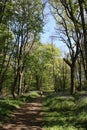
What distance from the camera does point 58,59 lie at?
8144cm

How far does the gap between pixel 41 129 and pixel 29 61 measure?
23.5 metres

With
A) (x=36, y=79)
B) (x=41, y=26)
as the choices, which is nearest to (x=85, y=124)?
(x=41, y=26)

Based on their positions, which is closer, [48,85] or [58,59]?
[58,59]

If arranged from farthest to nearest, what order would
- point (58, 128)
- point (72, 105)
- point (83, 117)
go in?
point (72, 105), point (83, 117), point (58, 128)

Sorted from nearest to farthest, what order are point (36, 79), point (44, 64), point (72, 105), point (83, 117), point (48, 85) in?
point (83, 117), point (72, 105), point (44, 64), point (36, 79), point (48, 85)

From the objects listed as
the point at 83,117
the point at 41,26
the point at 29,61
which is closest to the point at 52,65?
the point at 29,61

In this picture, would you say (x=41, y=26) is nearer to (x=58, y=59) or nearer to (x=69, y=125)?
(x=69, y=125)

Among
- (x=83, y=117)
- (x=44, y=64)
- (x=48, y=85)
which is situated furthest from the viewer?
(x=48, y=85)

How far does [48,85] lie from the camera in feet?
300

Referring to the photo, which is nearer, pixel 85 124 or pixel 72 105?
pixel 85 124

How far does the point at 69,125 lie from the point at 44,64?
59.1 m

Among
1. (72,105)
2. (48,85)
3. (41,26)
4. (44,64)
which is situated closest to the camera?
(72,105)

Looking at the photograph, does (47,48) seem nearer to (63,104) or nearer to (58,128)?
(63,104)

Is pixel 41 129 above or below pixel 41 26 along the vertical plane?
below
